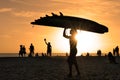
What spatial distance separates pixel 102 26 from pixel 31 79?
4.48 metres

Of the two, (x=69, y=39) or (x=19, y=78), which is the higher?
(x=69, y=39)

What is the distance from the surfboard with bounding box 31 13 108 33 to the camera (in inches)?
695

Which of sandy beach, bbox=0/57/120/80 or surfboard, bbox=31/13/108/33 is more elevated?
surfboard, bbox=31/13/108/33

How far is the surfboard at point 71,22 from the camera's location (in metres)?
17.7

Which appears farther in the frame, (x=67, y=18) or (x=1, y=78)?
(x=1, y=78)

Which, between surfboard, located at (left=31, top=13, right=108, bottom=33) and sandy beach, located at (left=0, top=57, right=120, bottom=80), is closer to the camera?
surfboard, located at (left=31, top=13, right=108, bottom=33)

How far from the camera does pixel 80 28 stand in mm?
18453

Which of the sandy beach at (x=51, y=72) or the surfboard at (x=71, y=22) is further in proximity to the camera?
the sandy beach at (x=51, y=72)

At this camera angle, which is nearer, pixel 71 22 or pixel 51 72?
pixel 71 22

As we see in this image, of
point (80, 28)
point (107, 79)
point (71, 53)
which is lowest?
point (107, 79)

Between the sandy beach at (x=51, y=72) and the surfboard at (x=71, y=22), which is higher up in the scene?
the surfboard at (x=71, y=22)

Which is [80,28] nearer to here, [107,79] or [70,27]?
[70,27]

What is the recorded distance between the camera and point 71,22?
17.9m

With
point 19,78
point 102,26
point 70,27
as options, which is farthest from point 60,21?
point 19,78
